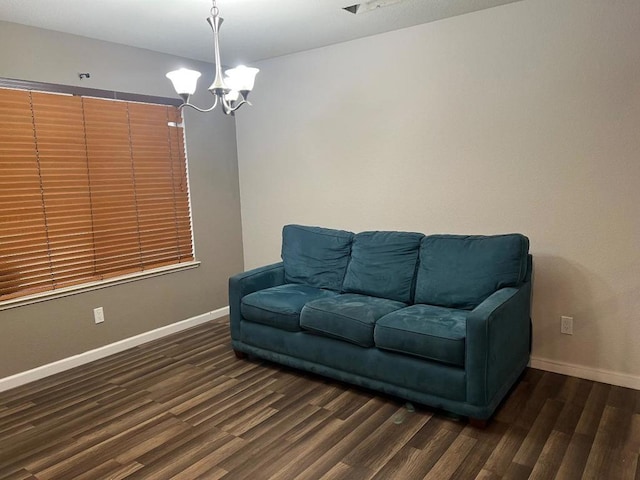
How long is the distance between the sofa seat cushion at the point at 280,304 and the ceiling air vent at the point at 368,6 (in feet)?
6.55

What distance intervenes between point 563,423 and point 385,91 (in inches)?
102

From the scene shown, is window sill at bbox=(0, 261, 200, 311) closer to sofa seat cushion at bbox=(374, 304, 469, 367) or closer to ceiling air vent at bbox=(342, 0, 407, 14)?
sofa seat cushion at bbox=(374, 304, 469, 367)

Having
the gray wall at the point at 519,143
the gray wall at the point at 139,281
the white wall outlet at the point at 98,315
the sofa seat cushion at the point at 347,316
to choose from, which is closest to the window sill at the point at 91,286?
the gray wall at the point at 139,281

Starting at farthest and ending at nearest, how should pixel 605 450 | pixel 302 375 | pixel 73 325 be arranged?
pixel 73 325 → pixel 302 375 → pixel 605 450

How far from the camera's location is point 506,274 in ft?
9.34

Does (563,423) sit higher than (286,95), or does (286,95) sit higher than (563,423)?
(286,95)

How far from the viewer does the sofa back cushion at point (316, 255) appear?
3668 millimetres

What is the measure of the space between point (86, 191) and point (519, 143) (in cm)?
320

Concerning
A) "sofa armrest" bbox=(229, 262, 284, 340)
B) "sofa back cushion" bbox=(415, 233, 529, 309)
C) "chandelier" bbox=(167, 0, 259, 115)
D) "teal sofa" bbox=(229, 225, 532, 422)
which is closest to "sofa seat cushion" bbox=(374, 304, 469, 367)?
"teal sofa" bbox=(229, 225, 532, 422)

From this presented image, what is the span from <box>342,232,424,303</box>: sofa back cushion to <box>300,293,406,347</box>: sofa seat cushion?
0.36 ft

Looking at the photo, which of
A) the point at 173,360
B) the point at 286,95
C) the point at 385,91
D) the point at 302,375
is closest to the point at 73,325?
the point at 173,360

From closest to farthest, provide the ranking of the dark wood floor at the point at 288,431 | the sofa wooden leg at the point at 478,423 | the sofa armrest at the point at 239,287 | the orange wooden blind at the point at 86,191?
the dark wood floor at the point at 288,431
the sofa wooden leg at the point at 478,423
the orange wooden blind at the point at 86,191
the sofa armrest at the point at 239,287

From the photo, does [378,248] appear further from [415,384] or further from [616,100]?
[616,100]

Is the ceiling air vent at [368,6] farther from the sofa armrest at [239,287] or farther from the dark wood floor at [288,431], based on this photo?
the dark wood floor at [288,431]
